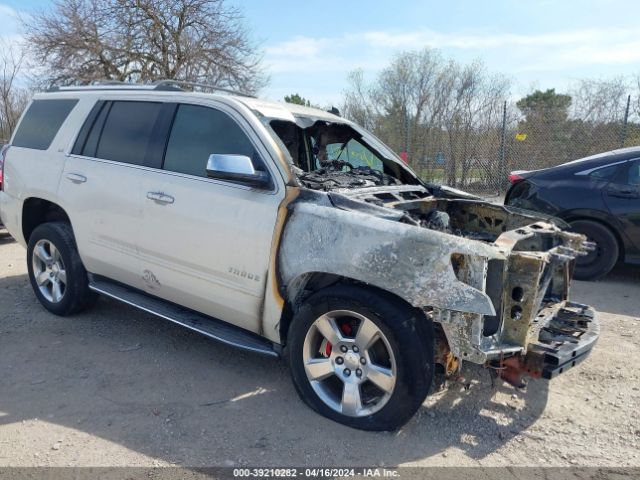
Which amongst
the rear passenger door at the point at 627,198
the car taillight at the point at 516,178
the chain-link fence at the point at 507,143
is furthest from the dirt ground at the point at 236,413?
the chain-link fence at the point at 507,143

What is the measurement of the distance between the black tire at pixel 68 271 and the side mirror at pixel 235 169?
2.04m

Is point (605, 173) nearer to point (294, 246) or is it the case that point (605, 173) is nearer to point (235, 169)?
point (294, 246)

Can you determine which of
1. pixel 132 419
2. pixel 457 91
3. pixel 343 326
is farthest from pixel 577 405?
pixel 457 91

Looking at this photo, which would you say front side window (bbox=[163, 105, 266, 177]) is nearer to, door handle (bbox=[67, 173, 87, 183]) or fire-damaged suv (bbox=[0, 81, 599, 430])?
fire-damaged suv (bbox=[0, 81, 599, 430])

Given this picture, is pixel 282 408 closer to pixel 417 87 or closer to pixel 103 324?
pixel 103 324

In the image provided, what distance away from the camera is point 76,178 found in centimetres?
446

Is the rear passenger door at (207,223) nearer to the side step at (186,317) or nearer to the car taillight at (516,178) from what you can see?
the side step at (186,317)

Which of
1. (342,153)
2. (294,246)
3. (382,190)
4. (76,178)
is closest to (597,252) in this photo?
(342,153)

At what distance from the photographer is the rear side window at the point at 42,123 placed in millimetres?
4848

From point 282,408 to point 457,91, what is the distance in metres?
13.9

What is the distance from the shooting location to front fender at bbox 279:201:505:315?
278cm

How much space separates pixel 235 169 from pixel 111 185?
4.68ft

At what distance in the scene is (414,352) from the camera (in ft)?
9.43

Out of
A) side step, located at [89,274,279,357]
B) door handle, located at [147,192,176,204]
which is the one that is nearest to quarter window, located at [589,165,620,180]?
side step, located at [89,274,279,357]
